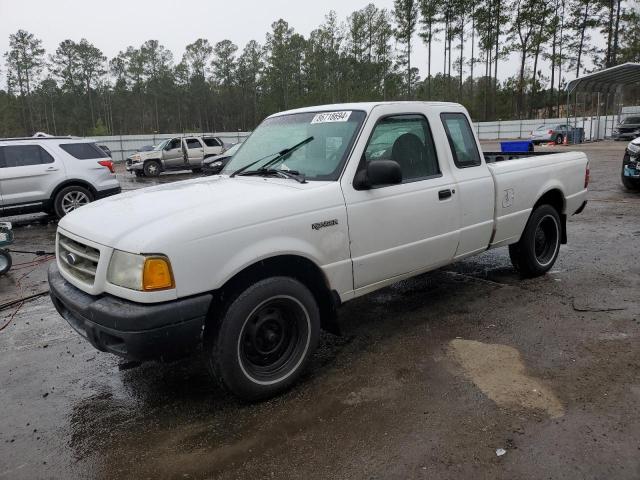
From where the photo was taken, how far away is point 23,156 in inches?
395

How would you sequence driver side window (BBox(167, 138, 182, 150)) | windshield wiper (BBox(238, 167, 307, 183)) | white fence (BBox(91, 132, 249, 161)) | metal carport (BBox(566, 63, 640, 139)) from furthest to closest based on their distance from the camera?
white fence (BBox(91, 132, 249, 161))
metal carport (BBox(566, 63, 640, 139))
driver side window (BBox(167, 138, 182, 150))
windshield wiper (BBox(238, 167, 307, 183))

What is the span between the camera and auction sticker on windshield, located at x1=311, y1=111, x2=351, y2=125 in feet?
12.5

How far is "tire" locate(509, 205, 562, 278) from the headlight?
397cm

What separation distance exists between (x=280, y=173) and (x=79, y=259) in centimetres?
151

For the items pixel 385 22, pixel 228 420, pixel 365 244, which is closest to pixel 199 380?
pixel 228 420

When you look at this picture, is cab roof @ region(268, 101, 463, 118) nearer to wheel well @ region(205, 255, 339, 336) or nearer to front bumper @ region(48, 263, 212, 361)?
wheel well @ region(205, 255, 339, 336)

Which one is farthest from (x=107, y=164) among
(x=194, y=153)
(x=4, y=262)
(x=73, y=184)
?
(x=194, y=153)

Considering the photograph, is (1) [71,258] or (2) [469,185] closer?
(1) [71,258]

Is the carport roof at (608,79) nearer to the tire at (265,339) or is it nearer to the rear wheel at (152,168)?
the rear wheel at (152,168)

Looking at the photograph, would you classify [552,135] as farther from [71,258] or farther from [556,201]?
[71,258]

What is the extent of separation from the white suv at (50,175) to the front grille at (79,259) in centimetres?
780

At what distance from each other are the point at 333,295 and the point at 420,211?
41.9 inches

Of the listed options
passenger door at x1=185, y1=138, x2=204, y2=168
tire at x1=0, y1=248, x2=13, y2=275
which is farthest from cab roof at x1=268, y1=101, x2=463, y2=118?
passenger door at x1=185, y1=138, x2=204, y2=168

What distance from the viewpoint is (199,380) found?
138 inches
